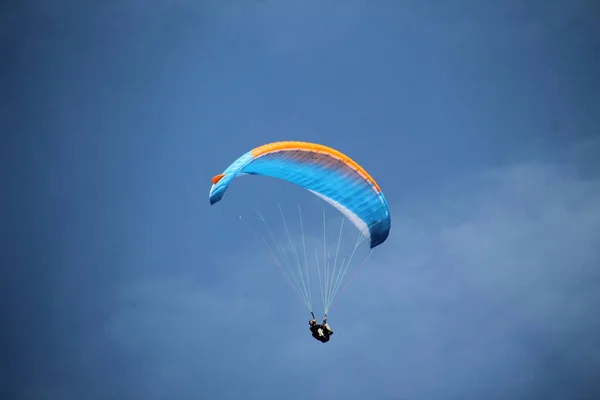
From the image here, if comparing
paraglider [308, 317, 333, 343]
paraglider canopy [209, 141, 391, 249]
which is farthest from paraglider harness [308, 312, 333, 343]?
paraglider canopy [209, 141, 391, 249]

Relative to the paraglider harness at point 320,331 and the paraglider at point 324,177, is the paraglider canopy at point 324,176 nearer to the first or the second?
the paraglider at point 324,177

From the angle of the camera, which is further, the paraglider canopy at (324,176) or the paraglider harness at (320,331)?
the paraglider harness at (320,331)

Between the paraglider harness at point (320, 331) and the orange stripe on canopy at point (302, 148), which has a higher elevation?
the orange stripe on canopy at point (302, 148)

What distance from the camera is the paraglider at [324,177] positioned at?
22656mm

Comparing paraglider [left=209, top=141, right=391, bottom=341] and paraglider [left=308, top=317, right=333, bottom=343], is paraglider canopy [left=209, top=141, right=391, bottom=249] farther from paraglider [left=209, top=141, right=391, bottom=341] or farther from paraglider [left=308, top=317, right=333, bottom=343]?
paraglider [left=308, top=317, right=333, bottom=343]

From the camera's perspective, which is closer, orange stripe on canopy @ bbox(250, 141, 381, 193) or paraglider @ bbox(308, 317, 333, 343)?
orange stripe on canopy @ bbox(250, 141, 381, 193)

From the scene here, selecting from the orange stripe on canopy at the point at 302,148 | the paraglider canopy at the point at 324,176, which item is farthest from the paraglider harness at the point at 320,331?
the orange stripe on canopy at the point at 302,148

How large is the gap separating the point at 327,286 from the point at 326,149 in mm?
5731

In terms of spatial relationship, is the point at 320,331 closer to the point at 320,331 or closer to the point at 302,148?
the point at 320,331

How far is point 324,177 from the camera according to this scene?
2578 cm

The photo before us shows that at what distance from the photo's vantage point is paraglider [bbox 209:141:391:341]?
2266cm

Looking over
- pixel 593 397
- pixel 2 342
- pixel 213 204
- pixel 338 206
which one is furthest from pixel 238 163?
pixel 2 342

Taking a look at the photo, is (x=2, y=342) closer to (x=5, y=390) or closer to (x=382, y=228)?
(x=5, y=390)

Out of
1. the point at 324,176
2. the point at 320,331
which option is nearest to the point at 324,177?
the point at 324,176
